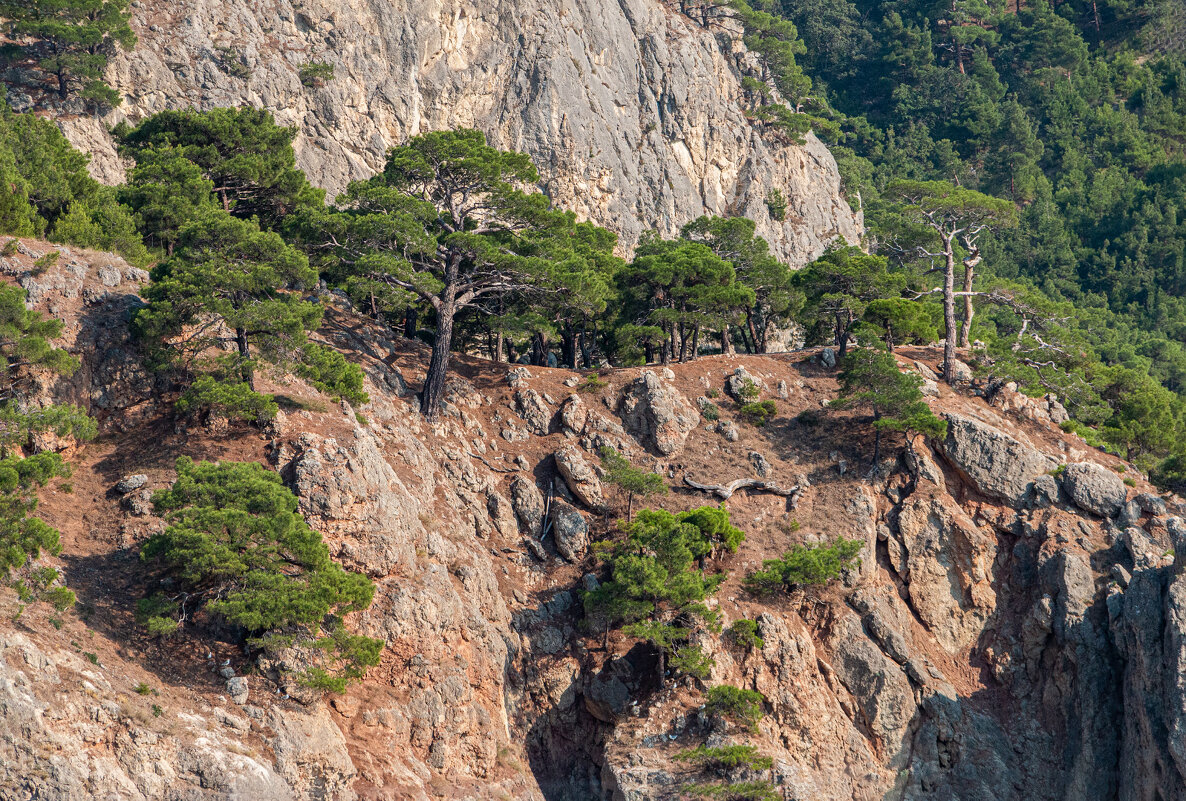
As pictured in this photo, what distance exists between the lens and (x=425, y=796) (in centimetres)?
3550

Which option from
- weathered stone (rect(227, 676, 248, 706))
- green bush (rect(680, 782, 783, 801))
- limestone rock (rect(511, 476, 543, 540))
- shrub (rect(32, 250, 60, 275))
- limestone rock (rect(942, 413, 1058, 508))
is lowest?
green bush (rect(680, 782, 783, 801))

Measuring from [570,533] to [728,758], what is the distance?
39.2 ft

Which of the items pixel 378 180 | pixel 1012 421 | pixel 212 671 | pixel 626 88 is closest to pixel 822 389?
pixel 1012 421

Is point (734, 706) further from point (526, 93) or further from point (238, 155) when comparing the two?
point (526, 93)

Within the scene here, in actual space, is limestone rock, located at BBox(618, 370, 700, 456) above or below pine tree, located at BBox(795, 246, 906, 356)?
below

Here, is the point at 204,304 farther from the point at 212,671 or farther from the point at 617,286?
the point at 617,286

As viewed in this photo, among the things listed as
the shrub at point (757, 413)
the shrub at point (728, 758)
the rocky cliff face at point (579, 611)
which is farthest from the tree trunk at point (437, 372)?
the shrub at point (728, 758)

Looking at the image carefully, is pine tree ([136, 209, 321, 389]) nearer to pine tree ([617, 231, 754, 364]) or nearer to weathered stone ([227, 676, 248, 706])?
weathered stone ([227, 676, 248, 706])

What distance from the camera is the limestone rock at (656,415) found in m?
50.0

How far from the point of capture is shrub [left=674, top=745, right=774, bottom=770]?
38.3 metres

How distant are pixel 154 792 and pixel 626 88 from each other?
78.6 m

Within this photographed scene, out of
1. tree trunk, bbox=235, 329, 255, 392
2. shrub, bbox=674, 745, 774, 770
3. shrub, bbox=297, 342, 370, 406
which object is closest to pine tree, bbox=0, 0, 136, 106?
tree trunk, bbox=235, 329, 255, 392

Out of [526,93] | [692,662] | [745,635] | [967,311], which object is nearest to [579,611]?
[692,662]

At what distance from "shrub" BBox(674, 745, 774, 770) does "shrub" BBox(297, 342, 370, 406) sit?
63.0 ft
